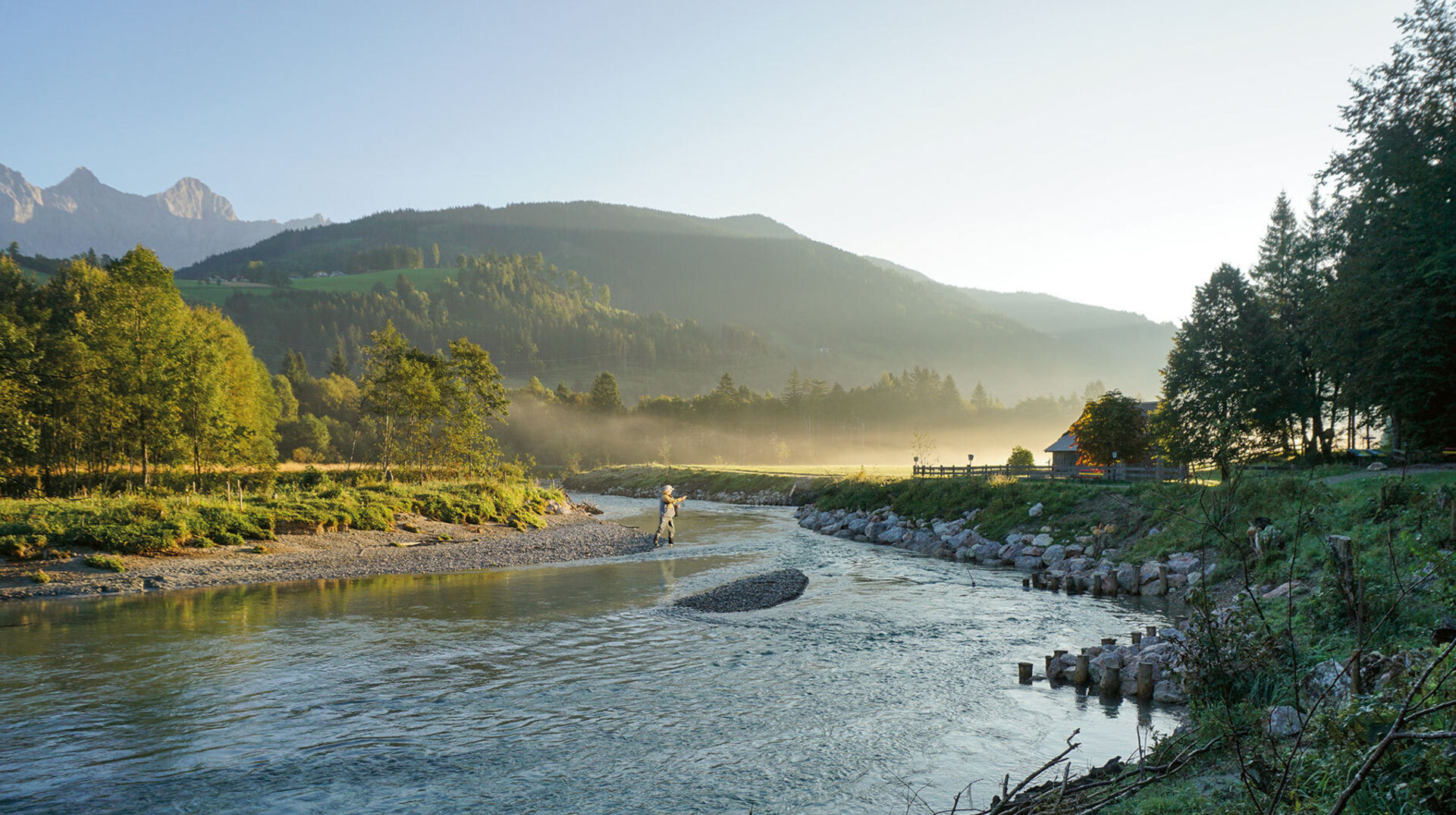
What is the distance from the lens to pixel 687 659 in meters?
15.0

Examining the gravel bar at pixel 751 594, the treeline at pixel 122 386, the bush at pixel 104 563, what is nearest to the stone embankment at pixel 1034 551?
the gravel bar at pixel 751 594

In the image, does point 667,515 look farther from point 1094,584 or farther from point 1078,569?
point 1094,584

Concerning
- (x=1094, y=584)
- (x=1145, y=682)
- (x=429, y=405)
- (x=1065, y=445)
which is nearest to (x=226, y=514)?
(x=429, y=405)

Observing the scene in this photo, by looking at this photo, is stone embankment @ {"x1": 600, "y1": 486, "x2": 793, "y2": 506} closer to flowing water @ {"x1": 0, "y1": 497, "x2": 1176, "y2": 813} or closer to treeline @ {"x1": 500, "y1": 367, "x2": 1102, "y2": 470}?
flowing water @ {"x1": 0, "y1": 497, "x2": 1176, "y2": 813}

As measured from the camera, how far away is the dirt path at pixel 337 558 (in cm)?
2106

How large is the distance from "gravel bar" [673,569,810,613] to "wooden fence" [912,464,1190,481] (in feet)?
61.7

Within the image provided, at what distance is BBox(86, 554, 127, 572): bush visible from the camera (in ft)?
72.1

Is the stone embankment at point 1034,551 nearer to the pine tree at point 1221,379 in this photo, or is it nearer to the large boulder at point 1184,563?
the large boulder at point 1184,563

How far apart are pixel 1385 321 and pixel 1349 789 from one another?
31983 mm

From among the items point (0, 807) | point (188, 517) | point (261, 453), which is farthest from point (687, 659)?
point (261, 453)

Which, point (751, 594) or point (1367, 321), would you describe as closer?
point (751, 594)

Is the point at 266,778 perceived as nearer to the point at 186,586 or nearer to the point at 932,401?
the point at 186,586

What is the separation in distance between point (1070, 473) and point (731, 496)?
3217 centimetres

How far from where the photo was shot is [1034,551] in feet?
92.3
